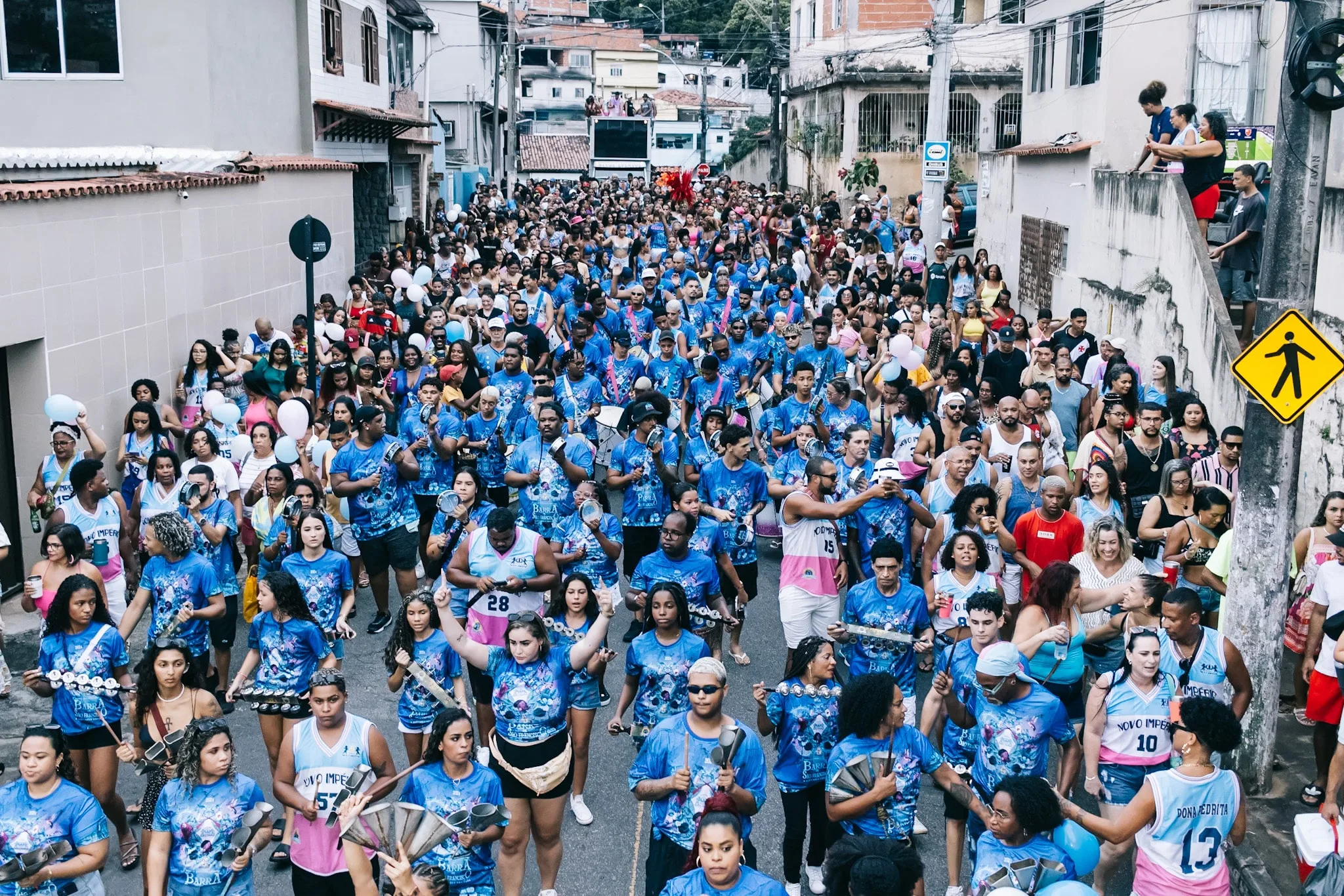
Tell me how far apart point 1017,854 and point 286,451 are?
6773 millimetres

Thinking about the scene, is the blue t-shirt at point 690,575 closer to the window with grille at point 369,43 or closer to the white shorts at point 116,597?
the white shorts at point 116,597

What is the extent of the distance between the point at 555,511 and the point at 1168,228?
29.5 feet

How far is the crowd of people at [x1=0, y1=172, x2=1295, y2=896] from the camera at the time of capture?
6082 millimetres

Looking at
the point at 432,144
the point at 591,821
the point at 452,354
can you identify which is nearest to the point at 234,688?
the point at 591,821

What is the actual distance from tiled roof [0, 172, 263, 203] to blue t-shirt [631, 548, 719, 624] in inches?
264

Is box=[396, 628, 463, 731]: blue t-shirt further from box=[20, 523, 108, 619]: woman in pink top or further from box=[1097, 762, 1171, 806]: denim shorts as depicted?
box=[1097, 762, 1171, 806]: denim shorts

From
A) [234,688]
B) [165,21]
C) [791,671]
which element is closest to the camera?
[791,671]

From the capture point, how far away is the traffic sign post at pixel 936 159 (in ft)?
73.4

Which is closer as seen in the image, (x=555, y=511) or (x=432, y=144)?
(x=555, y=511)

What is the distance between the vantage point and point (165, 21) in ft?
57.0

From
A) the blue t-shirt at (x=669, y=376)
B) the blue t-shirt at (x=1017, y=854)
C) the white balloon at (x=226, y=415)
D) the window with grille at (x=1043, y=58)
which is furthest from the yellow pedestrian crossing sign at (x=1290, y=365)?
the window with grille at (x=1043, y=58)

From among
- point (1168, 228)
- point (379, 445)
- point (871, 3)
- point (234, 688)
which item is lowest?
point (234, 688)

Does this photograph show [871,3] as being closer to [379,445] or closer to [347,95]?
[347,95]

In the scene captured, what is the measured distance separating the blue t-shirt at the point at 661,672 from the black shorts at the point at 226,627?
10.00ft
